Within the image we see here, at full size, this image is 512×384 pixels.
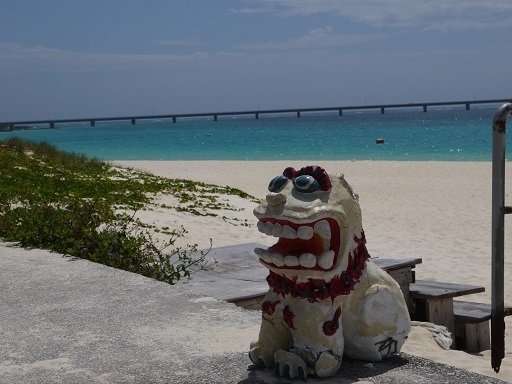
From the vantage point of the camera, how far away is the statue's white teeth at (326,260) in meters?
3.33

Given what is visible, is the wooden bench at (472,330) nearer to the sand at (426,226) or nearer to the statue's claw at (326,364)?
the sand at (426,226)

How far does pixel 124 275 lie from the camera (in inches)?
234

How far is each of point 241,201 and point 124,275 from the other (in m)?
7.82

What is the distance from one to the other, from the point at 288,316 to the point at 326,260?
0.41m

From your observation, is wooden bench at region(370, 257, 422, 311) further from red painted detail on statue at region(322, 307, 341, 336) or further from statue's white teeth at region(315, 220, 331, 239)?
statue's white teeth at region(315, 220, 331, 239)

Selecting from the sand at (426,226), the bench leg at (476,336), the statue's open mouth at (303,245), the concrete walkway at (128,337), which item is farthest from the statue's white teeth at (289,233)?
the bench leg at (476,336)

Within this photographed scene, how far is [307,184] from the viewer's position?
3430mm

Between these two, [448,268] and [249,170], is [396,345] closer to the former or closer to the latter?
[448,268]

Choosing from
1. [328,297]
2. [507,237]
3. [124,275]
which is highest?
[328,297]

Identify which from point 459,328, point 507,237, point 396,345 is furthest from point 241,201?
point 396,345

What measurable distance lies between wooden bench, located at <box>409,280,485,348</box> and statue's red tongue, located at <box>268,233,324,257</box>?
3451 millimetres

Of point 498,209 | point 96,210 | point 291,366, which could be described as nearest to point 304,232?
point 291,366

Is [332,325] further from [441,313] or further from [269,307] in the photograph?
[441,313]

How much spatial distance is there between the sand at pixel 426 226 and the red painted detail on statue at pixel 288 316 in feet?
4.18
